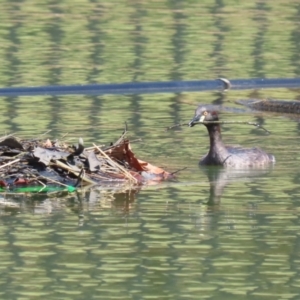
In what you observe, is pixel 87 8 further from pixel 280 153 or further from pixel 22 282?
pixel 22 282

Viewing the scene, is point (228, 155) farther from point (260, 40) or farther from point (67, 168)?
point (260, 40)

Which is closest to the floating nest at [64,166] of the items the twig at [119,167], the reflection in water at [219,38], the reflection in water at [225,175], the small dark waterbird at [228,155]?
the twig at [119,167]

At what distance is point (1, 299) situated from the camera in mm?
6594

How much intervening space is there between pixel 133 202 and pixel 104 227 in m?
0.83

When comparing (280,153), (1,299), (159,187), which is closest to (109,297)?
(1,299)

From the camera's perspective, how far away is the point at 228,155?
35.2 feet

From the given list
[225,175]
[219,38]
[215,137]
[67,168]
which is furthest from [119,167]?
[219,38]

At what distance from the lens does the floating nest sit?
9258 mm

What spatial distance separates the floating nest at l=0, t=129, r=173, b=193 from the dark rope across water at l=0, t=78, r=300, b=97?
12.9 feet

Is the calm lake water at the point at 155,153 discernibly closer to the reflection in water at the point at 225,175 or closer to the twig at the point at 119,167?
the reflection in water at the point at 225,175

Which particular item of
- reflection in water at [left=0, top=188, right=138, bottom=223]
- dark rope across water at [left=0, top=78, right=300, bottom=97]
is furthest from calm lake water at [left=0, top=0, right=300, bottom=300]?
dark rope across water at [left=0, top=78, right=300, bottom=97]

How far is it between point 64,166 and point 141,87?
4.64m

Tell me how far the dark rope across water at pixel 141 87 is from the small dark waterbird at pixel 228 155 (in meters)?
2.86

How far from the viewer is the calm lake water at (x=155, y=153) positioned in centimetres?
705
